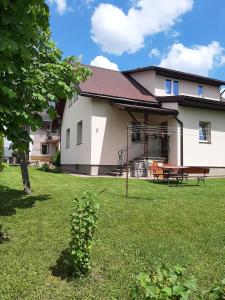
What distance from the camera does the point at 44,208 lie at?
26.4 feet

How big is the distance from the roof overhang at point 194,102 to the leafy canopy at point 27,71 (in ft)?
32.7

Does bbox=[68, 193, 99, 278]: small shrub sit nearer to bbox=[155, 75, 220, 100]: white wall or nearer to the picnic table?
the picnic table

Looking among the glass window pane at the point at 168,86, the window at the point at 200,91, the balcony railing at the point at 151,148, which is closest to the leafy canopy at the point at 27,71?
the balcony railing at the point at 151,148

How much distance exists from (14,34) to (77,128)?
17.1 meters

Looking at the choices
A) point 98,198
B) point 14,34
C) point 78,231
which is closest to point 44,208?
point 98,198

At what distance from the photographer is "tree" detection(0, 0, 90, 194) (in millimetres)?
4242

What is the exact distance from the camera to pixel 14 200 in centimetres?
899

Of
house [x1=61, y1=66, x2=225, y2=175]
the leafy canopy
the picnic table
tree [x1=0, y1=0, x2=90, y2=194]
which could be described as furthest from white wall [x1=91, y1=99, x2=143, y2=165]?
the leafy canopy

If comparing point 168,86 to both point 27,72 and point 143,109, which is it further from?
point 27,72

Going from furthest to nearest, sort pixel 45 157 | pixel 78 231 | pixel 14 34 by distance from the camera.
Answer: pixel 45 157 → pixel 78 231 → pixel 14 34

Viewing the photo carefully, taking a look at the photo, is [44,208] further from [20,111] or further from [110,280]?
[110,280]

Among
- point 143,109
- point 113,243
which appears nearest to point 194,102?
point 143,109

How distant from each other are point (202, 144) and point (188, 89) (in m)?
4.34

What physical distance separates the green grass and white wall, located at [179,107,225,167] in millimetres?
9954
